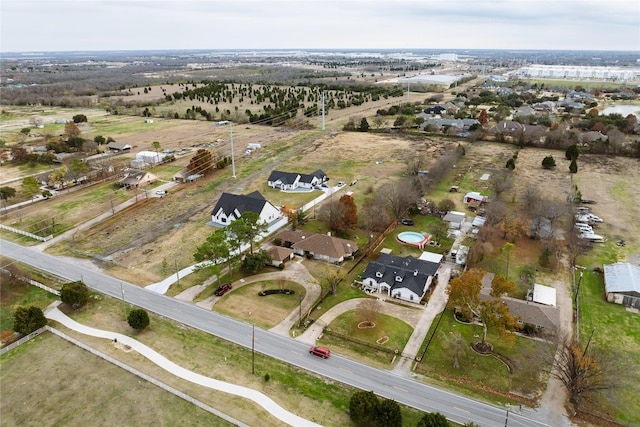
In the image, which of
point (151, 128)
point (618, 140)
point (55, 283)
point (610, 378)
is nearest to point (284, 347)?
point (610, 378)

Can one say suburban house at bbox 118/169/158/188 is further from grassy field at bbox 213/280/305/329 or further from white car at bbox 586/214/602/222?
white car at bbox 586/214/602/222

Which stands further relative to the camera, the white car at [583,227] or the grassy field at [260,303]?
the white car at [583,227]

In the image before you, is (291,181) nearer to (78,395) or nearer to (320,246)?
(320,246)

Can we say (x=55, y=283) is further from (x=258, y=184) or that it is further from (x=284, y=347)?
(x=258, y=184)

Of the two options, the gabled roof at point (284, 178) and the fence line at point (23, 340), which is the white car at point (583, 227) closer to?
the gabled roof at point (284, 178)

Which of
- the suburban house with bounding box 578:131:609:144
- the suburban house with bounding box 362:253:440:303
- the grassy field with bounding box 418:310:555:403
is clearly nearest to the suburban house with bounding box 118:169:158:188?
the suburban house with bounding box 362:253:440:303

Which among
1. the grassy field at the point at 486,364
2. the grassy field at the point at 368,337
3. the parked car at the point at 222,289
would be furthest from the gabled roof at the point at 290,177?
the grassy field at the point at 486,364

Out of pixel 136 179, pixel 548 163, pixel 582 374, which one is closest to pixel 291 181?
pixel 136 179
